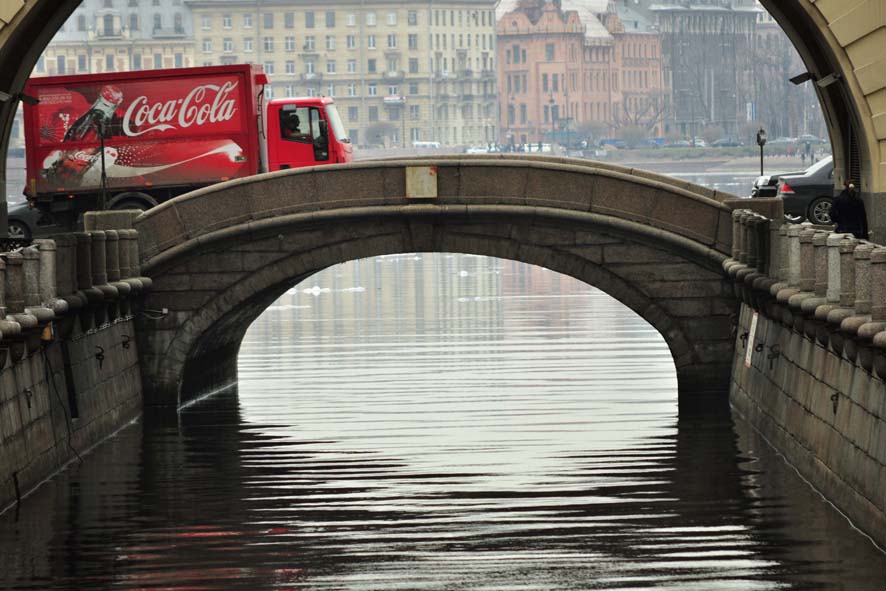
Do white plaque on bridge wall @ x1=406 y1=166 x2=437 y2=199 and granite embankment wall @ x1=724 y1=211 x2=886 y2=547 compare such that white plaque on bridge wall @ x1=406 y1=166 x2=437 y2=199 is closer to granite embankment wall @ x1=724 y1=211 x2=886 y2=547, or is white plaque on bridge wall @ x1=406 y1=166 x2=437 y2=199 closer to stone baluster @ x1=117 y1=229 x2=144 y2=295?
stone baluster @ x1=117 y1=229 x2=144 y2=295

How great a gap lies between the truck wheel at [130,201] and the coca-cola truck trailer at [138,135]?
0.03 metres

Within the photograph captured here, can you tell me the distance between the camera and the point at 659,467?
92.6 feet

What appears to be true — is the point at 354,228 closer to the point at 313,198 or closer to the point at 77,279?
the point at 313,198

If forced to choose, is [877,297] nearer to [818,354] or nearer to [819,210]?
[818,354]

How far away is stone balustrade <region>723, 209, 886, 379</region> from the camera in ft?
68.0

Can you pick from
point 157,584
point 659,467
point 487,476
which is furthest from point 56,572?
point 659,467

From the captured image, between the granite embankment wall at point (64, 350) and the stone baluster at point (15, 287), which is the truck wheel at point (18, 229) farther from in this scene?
the stone baluster at point (15, 287)

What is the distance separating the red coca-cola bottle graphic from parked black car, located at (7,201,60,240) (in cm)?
181

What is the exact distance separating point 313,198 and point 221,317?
95.3 inches

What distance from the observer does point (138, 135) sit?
157 ft

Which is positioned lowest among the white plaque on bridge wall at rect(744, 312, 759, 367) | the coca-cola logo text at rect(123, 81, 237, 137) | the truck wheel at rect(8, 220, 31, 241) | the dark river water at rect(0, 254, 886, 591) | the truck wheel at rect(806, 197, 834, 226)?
the dark river water at rect(0, 254, 886, 591)

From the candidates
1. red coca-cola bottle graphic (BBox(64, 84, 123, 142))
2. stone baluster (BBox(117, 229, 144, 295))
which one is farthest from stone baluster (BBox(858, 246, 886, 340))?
red coca-cola bottle graphic (BBox(64, 84, 123, 142))

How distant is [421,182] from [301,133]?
60.5 ft

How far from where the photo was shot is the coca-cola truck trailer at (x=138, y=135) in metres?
47.8
